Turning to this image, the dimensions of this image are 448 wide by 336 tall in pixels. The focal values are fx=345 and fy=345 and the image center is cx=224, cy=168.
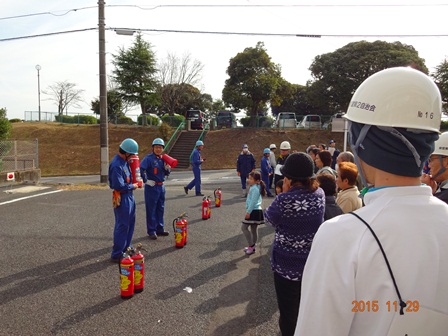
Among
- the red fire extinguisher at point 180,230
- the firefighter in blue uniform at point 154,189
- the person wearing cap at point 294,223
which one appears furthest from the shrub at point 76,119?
the person wearing cap at point 294,223

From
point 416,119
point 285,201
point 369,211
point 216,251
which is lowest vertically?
point 216,251

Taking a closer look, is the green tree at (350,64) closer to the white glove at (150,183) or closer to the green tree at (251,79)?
the green tree at (251,79)

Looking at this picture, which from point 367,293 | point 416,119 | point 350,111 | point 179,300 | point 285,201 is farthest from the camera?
point 179,300

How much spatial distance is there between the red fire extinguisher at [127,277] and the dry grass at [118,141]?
2277cm

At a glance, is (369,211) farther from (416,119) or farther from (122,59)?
(122,59)

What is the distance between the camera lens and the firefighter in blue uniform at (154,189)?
7141mm

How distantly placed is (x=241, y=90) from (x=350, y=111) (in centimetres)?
3283

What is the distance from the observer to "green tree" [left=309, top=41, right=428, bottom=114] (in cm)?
3083

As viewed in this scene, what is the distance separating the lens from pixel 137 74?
118 feet

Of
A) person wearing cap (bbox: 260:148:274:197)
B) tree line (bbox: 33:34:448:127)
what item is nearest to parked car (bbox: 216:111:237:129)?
tree line (bbox: 33:34:448:127)

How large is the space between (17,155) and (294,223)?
1466 centimetres

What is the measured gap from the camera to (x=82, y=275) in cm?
525

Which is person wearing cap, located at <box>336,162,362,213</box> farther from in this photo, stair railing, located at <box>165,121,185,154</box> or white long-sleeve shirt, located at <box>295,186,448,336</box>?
stair railing, located at <box>165,121,185,154</box>

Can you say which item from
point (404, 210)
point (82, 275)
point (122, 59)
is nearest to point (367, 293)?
point (404, 210)
